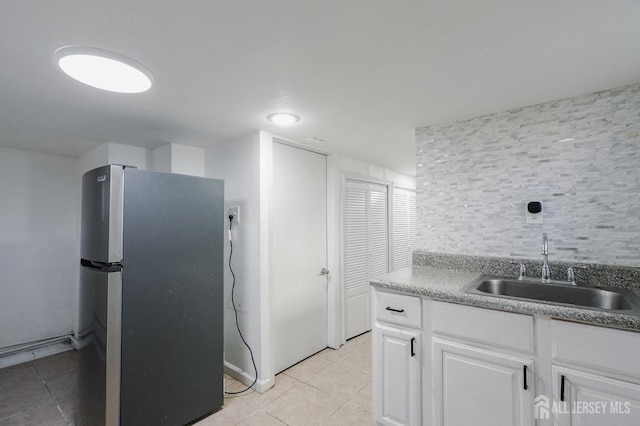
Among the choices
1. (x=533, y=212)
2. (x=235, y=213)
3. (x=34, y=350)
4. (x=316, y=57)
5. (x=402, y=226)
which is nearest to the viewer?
(x=316, y=57)

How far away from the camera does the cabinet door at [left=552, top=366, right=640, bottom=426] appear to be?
106 cm

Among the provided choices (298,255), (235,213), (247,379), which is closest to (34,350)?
(247,379)

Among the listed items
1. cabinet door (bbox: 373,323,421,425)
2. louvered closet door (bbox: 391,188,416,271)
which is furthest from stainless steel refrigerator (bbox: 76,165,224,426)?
louvered closet door (bbox: 391,188,416,271)

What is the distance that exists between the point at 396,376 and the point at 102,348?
165 centimetres

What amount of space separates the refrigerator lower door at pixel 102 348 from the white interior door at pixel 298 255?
1085mm

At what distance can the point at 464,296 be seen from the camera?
4.48ft

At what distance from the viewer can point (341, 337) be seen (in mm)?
3002

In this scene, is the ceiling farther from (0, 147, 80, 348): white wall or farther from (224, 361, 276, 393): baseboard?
(224, 361, 276, 393): baseboard

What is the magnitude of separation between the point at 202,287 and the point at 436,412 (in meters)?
1.57

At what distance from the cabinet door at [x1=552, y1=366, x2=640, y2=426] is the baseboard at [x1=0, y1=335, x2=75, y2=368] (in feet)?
13.7

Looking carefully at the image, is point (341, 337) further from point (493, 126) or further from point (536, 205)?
point (493, 126)

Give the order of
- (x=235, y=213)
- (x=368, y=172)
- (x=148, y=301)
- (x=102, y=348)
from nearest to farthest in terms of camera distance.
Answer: (x=102, y=348)
(x=148, y=301)
(x=235, y=213)
(x=368, y=172)

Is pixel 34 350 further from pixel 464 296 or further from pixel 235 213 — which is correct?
pixel 464 296

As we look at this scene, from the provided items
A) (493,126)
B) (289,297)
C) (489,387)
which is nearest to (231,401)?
(289,297)
